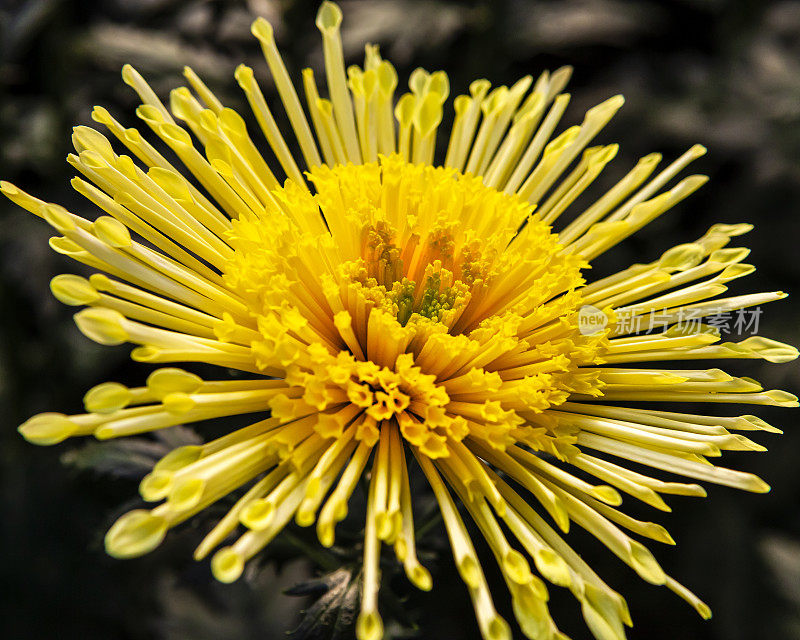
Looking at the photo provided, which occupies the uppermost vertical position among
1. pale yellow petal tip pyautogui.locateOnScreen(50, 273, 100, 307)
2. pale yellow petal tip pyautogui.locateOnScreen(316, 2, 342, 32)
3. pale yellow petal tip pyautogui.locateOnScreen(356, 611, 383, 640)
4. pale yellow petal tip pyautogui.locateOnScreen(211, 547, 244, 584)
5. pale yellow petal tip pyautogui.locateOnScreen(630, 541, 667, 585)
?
pale yellow petal tip pyautogui.locateOnScreen(316, 2, 342, 32)

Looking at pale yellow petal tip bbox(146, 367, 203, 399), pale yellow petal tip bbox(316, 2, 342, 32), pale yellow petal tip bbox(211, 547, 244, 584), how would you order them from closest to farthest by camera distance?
pale yellow petal tip bbox(211, 547, 244, 584) → pale yellow petal tip bbox(146, 367, 203, 399) → pale yellow petal tip bbox(316, 2, 342, 32)

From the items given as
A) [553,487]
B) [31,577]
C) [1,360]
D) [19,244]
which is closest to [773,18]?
[553,487]

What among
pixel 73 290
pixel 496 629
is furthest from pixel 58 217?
pixel 496 629

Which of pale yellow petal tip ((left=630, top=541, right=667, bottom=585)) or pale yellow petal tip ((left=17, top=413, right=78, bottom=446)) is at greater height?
pale yellow petal tip ((left=630, top=541, right=667, bottom=585))

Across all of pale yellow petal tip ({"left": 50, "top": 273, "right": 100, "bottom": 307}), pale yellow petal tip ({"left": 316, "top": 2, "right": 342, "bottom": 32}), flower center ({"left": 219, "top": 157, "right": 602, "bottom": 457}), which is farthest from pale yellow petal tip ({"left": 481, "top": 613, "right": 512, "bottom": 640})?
pale yellow petal tip ({"left": 316, "top": 2, "right": 342, "bottom": 32})

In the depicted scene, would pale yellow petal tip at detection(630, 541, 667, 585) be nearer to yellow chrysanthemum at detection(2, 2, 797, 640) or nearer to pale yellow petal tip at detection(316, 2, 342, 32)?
yellow chrysanthemum at detection(2, 2, 797, 640)

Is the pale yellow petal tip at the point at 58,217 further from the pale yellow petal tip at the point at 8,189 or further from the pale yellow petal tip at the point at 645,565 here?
the pale yellow petal tip at the point at 645,565

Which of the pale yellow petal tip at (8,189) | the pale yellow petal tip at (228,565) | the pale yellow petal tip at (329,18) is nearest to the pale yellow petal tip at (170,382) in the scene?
the pale yellow petal tip at (228,565)

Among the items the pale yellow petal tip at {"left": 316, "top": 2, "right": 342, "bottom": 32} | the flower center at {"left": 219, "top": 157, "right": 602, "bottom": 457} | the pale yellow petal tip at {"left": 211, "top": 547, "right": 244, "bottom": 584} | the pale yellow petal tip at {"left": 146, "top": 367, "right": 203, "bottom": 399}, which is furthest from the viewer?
the pale yellow petal tip at {"left": 316, "top": 2, "right": 342, "bottom": 32}
